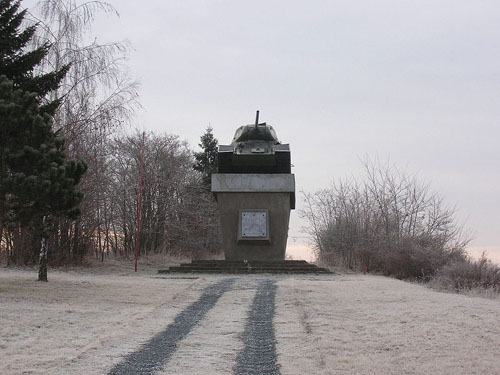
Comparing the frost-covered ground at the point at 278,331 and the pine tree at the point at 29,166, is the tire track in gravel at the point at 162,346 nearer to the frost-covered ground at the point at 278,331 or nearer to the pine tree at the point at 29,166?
the frost-covered ground at the point at 278,331

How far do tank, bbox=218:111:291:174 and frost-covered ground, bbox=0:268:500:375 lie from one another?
38.1ft

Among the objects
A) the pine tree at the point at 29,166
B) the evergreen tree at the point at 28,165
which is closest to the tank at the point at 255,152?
the pine tree at the point at 29,166

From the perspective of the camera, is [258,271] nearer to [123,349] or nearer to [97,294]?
[97,294]

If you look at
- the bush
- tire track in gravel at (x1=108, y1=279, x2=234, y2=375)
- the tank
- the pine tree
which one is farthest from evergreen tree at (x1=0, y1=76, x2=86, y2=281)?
the tank

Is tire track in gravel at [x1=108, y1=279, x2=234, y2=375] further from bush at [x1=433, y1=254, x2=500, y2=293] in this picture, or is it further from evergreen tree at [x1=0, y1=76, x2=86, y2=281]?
bush at [x1=433, y1=254, x2=500, y2=293]

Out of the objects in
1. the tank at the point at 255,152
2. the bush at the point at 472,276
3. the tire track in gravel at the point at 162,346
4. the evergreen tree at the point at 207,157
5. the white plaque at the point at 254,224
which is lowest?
the tire track in gravel at the point at 162,346

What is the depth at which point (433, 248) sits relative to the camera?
23672 mm

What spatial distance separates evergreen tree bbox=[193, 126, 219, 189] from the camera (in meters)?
42.5

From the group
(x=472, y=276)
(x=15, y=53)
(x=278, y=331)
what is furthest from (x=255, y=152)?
(x=278, y=331)

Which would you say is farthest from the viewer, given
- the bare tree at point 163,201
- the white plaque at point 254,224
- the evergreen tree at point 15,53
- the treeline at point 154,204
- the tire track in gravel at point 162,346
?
the bare tree at point 163,201

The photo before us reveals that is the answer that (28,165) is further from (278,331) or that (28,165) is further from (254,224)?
(254,224)

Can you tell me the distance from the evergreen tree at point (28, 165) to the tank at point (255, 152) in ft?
42.1

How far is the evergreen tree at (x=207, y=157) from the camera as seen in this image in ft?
140

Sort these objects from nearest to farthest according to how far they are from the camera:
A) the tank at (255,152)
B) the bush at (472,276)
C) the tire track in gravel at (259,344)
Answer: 1. the tire track in gravel at (259,344)
2. the bush at (472,276)
3. the tank at (255,152)
